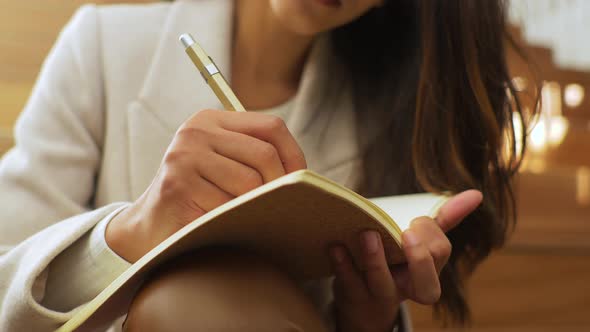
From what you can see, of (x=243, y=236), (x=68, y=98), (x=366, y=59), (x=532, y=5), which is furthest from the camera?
(x=532, y=5)

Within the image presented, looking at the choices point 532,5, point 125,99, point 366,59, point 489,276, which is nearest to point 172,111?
point 125,99

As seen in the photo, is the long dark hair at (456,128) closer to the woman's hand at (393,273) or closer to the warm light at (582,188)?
the woman's hand at (393,273)

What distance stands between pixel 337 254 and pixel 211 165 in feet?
0.34

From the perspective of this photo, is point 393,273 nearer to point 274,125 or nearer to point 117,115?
point 274,125

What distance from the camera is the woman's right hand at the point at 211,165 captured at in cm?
36

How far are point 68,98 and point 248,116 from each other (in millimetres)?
299

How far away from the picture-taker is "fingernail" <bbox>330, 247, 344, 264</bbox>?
40 cm

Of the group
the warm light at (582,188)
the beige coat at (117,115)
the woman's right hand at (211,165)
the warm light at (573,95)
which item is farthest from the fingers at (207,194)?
the warm light at (573,95)

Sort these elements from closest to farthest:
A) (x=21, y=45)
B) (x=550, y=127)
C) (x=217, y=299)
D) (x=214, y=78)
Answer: (x=217, y=299)
(x=214, y=78)
(x=21, y=45)
(x=550, y=127)

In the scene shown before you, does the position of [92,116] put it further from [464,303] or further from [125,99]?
[464,303]

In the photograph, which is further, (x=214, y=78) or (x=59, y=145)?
(x=59, y=145)

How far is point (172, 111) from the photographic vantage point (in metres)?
0.62

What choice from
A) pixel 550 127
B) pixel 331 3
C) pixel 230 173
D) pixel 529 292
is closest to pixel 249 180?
pixel 230 173

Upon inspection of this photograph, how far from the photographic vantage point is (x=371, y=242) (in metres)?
0.37
